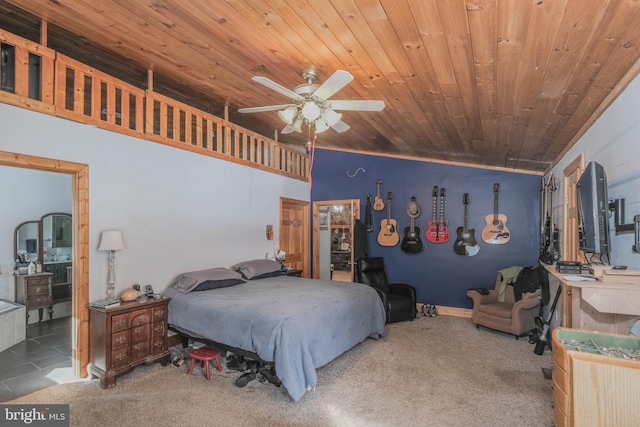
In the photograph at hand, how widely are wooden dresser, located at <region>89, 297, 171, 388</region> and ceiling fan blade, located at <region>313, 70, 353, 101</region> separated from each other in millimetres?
2552

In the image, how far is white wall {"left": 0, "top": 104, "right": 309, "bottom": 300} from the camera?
9.96 ft

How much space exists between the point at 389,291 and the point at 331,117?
10.9 feet

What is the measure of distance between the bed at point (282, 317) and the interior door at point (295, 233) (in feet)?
6.03

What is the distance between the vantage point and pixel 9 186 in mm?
4805

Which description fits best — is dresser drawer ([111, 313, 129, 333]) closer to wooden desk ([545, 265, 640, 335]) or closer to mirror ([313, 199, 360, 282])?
wooden desk ([545, 265, 640, 335])

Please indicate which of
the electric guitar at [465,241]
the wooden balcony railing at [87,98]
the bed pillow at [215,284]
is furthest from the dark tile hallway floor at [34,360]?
the electric guitar at [465,241]

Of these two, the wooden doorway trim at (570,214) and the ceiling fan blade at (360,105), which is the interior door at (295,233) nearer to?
the ceiling fan blade at (360,105)

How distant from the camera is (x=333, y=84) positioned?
2377 millimetres

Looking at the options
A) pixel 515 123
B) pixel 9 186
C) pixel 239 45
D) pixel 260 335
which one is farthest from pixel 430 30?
pixel 9 186

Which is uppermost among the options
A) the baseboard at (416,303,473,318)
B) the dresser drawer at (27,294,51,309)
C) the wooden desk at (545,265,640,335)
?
the wooden desk at (545,265,640,335)

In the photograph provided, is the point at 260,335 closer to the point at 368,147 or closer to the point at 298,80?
the point at 298,80

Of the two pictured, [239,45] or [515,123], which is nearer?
[239,45]

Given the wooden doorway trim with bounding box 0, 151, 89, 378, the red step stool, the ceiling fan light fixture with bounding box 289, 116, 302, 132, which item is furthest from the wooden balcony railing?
the red step stool

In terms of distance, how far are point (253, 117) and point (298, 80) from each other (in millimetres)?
2188
